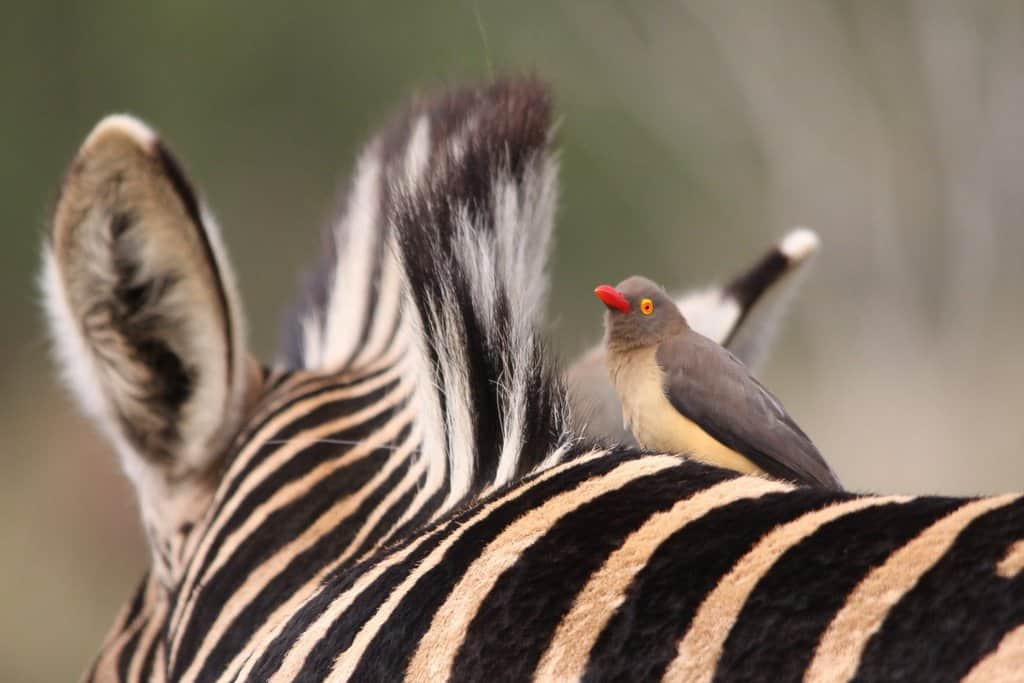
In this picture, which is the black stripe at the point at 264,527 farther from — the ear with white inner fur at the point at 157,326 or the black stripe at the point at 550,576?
the black stripe at the point at 550,576

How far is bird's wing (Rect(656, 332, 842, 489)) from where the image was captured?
2.01 meters

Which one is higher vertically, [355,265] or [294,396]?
[355,265]

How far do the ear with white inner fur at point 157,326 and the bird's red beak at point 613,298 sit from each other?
22.6 inches

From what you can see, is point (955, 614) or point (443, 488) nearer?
point (955, 614)

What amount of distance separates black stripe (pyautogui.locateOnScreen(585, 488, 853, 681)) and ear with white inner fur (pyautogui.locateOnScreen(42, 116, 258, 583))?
105 centimetres

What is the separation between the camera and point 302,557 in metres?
1.91

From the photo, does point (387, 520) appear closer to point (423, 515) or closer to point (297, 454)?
point (423, 515)

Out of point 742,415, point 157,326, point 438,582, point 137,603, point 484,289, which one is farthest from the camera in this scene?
point 137,603

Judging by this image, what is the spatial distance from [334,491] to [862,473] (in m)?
9.25

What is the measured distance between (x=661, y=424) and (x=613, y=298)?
0.21 m

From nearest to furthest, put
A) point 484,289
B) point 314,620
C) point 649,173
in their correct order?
point 314,620 → point 484,289 → point 649,173

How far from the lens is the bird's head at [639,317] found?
214 cm

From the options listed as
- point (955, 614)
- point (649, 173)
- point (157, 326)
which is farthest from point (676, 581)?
point (649, 173)

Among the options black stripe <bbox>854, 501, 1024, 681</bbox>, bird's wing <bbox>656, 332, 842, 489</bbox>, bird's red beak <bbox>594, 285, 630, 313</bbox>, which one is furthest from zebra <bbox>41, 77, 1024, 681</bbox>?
bird's wing <bbox>656, 332, 842, 489</bbox>
